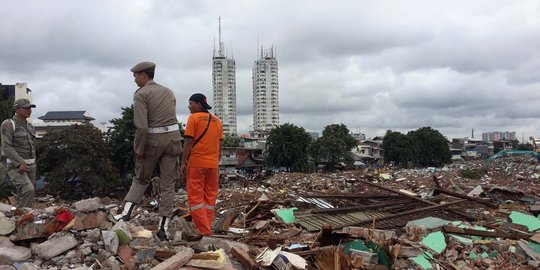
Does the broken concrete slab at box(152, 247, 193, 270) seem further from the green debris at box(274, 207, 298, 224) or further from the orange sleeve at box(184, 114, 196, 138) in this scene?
the green debris at box(274, 207, 298, 224)

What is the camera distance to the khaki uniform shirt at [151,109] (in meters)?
4.30

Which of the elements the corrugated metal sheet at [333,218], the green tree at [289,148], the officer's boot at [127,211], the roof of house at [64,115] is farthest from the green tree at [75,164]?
the roof of house at [64,115]

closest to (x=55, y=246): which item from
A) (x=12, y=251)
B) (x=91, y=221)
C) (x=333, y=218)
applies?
(x=12, y=251)

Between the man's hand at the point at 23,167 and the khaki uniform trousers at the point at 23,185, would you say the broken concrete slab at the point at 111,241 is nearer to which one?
the man's hand at the point at 23,167

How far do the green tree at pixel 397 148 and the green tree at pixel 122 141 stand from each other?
156 ft

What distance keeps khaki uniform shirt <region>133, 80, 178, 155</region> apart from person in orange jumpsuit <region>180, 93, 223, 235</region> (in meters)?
0.24

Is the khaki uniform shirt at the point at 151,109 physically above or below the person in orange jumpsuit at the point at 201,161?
above

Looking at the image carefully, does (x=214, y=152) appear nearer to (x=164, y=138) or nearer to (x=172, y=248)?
(x=164, y=138)

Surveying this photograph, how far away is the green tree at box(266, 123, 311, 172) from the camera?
4538cm

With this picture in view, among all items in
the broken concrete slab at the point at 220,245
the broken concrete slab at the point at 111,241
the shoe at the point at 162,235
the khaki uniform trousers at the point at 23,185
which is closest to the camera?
the broken concrete slab at the point at 111,241

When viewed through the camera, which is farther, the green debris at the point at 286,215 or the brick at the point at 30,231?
the green debris at the point at 286,215

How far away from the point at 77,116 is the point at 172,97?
2643 inches

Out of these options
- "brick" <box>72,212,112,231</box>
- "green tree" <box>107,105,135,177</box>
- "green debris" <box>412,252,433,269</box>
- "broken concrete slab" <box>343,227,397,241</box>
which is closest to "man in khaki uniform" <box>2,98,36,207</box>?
"brick" <box>72,212,112,231</box>

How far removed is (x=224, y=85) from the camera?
108 m
